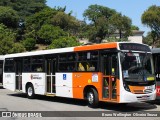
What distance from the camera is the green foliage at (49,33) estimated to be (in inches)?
2968

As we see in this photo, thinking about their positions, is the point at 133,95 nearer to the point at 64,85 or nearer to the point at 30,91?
the point at 64,85

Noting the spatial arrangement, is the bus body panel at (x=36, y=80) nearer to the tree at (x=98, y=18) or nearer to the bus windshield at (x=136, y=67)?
the bus windshield at (x=136, y=67)

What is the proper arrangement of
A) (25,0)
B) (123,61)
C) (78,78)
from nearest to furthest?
(123,61) < (78,78) < (25,0)

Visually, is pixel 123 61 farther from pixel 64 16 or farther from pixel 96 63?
pixel 64 16

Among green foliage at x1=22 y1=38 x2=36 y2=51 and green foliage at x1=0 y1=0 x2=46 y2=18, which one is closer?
green foliage at x1=22 y1=38 x2=36 y2=51

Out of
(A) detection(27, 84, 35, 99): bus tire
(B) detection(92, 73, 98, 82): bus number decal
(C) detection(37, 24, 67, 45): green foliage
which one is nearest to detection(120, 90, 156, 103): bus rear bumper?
(B) detection(92, 73, 98, 82): bus number decal

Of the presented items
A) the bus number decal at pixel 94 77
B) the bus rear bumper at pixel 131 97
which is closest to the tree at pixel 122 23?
the bus number decal at pixel 94 77

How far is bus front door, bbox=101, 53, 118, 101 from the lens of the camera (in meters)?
15.3

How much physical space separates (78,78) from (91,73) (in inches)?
44.7

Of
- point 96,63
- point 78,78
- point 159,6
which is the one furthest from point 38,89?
point 159,6

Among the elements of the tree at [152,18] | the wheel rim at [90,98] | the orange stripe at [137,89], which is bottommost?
the wheel rim at [90,98]

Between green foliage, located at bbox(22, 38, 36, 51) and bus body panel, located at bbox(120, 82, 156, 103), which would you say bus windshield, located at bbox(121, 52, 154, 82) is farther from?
green foliage, located at bbox(22, 38, 36, 51)

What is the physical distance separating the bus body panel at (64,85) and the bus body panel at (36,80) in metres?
1.56

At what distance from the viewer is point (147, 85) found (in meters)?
15.5
